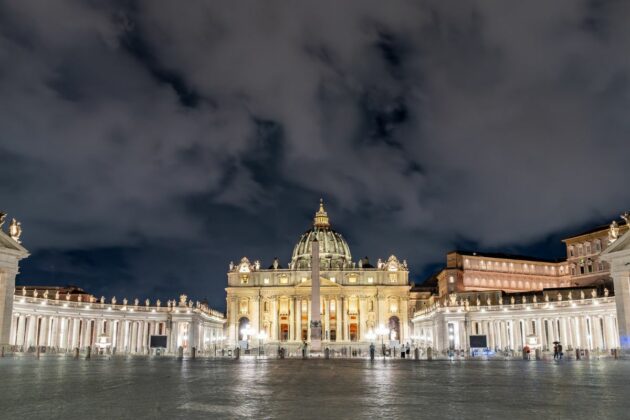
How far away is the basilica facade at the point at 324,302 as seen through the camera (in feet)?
503

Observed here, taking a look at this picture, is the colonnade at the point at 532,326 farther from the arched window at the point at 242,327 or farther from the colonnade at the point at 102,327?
the arched window at the point at 242,327

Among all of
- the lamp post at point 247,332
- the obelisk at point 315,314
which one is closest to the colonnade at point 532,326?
the obelisk at point 315,314

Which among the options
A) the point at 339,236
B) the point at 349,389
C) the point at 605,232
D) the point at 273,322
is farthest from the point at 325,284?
the point at 349,389

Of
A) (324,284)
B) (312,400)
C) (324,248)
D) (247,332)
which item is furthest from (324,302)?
(312,400)

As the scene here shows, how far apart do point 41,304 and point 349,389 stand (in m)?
72.5

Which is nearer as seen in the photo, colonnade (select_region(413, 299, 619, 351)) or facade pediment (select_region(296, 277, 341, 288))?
colonnade (select_region(413, 299, 619, 351))

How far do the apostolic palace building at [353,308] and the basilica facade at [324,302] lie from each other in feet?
0.90

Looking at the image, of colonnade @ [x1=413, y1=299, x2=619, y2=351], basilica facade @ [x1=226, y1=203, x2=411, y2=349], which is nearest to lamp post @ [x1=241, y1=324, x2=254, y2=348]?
basilica facade @ [x1=226, y1=203, x2=411, y2=349]

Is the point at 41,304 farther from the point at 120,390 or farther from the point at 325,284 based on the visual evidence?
the point at 325,284

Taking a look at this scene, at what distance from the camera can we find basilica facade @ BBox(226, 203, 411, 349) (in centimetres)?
15338

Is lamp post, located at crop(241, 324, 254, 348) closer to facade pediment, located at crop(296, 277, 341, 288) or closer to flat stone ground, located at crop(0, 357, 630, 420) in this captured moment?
facade pediment, located at crop(296, 277, 341, 288)

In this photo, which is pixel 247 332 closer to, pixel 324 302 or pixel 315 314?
pixel 324 302

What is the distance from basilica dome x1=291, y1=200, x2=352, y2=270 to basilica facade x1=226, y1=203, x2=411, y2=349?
12.5 meters

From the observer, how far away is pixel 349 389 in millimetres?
19656
